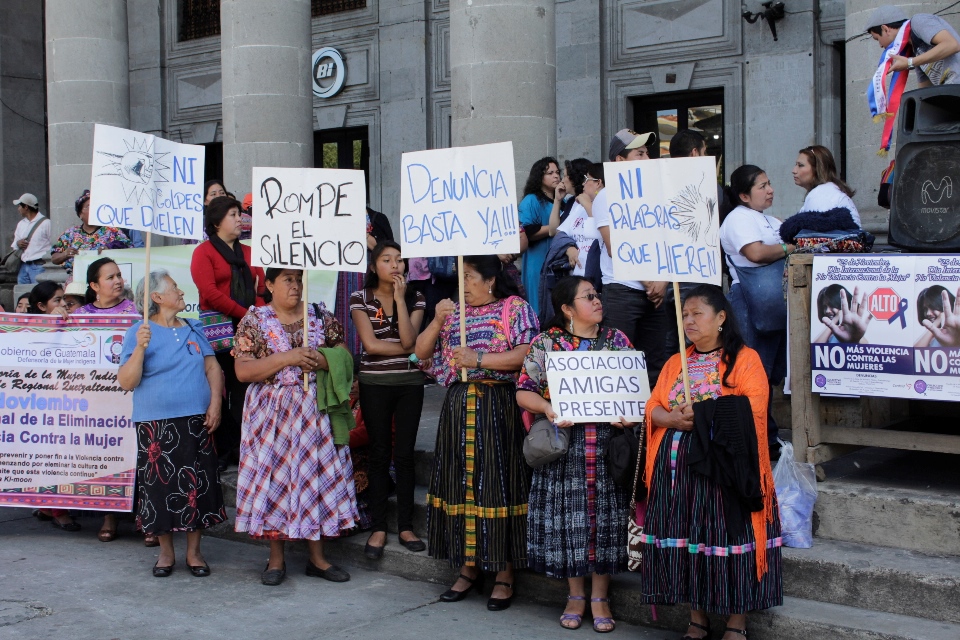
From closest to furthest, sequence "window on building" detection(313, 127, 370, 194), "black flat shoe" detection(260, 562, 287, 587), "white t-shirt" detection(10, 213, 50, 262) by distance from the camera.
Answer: "black flat shoe" detection(260, 562, 287, 587), "white t-shirt" detection(10, 213, 50, 262), "window on building" detection(313, 127, 370, 194)

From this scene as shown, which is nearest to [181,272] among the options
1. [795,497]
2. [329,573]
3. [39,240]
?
[329,573]

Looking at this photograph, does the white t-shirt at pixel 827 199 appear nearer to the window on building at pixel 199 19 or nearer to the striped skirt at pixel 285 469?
the striped skirt at pixel 285 469

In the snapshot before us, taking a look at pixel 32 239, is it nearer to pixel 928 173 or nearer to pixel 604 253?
pixel 604 253

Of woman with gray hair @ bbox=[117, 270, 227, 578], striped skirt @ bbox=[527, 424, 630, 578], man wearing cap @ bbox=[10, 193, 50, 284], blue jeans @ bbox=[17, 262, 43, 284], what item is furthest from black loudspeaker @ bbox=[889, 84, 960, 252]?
blue jeans @ bbox=[17, 262, 43, 284]

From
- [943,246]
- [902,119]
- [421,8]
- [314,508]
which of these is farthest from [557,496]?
[421,8]

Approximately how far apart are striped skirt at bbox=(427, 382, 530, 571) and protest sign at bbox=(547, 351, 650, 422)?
0.57m

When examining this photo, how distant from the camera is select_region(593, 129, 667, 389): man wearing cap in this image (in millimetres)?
7309

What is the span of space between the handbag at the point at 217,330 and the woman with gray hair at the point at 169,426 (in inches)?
46.8

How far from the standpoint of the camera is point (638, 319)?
742cm

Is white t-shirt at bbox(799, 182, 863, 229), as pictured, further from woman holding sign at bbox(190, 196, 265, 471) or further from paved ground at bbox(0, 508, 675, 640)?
woman holding sign at bbox(190, 196, 265, 471)

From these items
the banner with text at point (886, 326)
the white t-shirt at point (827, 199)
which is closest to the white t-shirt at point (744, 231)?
the white t-shirt at point (827, 199)

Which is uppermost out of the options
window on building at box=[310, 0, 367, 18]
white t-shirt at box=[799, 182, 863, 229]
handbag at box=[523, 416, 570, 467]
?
window on building at box=[310, 0, 367, 18]

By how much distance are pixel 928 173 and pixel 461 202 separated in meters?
2.53

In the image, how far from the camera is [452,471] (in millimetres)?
6383
